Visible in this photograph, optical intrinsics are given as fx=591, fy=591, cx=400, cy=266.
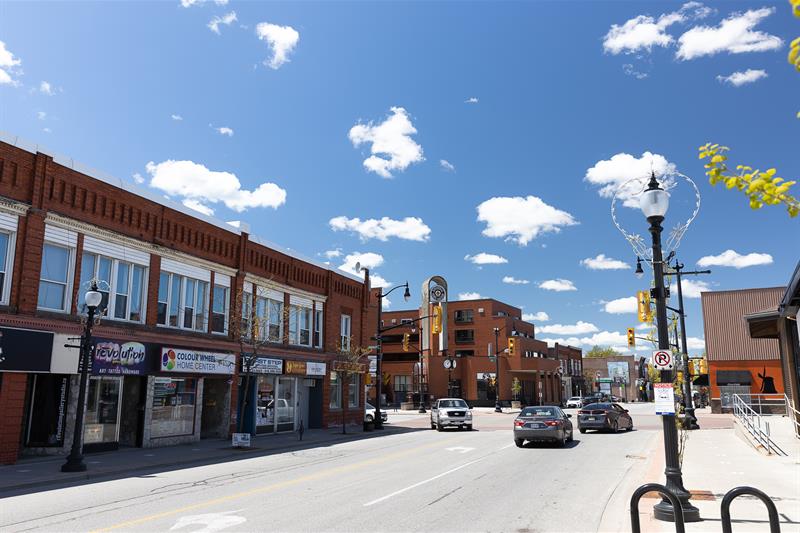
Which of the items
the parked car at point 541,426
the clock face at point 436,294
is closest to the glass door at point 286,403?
the parked car at point 541,426

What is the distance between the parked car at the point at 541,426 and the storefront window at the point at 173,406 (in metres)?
13.1

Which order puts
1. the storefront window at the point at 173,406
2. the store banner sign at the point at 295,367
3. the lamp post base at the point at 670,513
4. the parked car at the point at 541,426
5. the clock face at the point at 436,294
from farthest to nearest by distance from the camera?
the clock face at the point at 436,294, the store banner sign at the point at 295,367, the parked car at the point at 541,426, the storefront window at the point at 173,406, the lamp post base at the point at 670,513

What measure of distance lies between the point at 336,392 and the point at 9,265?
68.9 feet

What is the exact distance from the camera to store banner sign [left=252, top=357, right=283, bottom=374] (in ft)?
88.9

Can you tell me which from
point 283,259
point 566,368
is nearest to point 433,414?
point 283,259

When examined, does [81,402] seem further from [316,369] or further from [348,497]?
[316,369]

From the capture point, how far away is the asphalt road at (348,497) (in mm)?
9453

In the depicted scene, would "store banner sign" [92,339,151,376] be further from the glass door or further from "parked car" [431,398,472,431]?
"parked car" [431,398,472,431]

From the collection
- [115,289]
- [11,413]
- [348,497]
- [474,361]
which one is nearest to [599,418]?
[348,497]

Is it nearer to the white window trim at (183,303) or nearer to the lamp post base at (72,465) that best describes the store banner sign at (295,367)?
the white window trim at (183,303)

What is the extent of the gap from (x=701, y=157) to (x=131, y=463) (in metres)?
17.4

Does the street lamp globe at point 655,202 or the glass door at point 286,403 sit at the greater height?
the street lamp globe at point 655,202

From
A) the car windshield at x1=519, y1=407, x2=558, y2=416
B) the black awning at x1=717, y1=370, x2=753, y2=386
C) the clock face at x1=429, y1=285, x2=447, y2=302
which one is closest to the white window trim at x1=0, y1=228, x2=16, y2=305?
the car windshield at x1=519, y1=407, x2=558, y2=416

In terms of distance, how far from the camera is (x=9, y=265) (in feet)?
56.5
